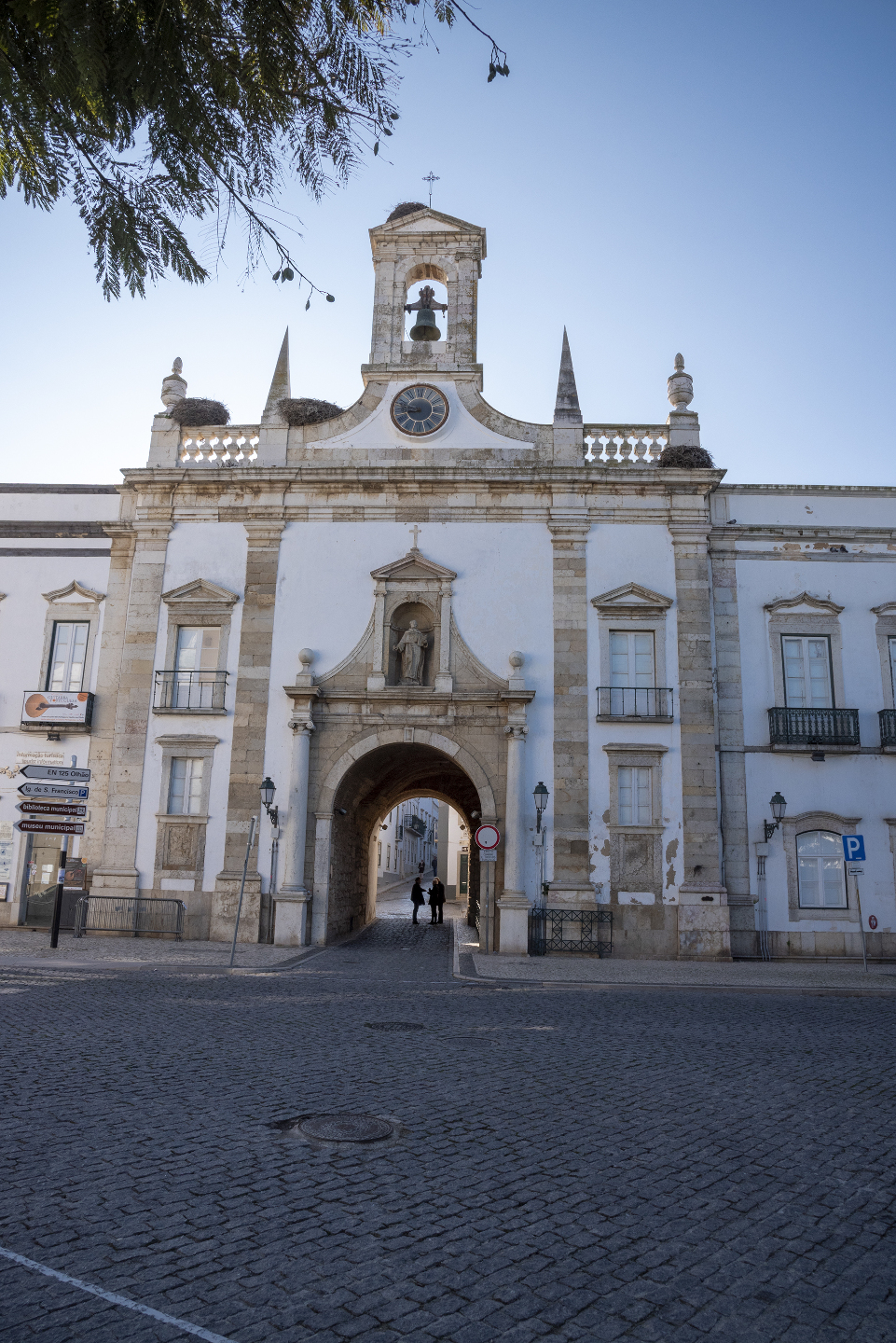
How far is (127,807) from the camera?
20.3 metres

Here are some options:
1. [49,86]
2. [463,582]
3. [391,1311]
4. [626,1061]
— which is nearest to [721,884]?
[463,582]

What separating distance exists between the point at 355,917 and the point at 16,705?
31.8 feet

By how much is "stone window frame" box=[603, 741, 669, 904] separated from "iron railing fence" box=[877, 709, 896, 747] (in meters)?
4.61

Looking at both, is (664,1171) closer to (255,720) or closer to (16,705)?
(255,720)

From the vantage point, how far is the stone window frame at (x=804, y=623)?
20766 millimetres

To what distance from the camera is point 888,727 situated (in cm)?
2009

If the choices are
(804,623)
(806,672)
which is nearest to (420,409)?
(804,623)

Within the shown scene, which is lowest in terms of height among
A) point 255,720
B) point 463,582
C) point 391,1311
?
point 391,1311

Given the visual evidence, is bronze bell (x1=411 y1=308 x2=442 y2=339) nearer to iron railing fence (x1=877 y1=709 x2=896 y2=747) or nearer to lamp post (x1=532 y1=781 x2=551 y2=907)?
lamp post (x1=532 y1=781 x2=551 y2=907)

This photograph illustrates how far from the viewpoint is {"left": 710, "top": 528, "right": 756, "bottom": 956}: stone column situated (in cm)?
1955

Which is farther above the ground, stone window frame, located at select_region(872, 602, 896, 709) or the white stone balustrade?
the white stone balustrade

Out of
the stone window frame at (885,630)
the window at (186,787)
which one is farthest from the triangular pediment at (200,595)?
the stone window frame at (885,630)

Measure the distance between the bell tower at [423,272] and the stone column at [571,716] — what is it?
5.38 m

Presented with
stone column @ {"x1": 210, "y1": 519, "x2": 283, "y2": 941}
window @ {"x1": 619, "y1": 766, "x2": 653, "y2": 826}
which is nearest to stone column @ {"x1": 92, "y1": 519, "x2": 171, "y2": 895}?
stone column @ {"x1": 210, "y1": 519, "x2": 283, "y2": 941}
